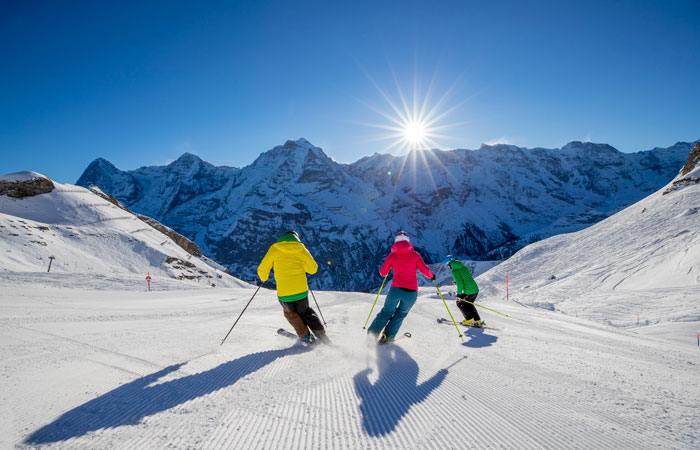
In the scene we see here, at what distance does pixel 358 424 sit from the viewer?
249 cm

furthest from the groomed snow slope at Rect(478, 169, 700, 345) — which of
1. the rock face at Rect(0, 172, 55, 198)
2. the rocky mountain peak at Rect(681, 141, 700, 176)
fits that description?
the rock face at Rect(0, 172, 55, 198)

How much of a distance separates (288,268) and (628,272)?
26774 millimetres

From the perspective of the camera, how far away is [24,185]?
39.0 m

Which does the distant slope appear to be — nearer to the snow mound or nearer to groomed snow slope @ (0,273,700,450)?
the snow mound

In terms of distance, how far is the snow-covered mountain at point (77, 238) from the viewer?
27.4 meters

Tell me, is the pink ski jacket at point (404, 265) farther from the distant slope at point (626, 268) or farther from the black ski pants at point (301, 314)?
the distant slope at point (626, 268)

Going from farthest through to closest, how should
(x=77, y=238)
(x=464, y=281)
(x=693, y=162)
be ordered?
(x=693, y=162) → (x=77, y=238) → (x=464, y=281)

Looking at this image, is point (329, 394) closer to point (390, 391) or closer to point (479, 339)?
point (390, 391)

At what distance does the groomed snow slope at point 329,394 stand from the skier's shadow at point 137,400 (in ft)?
0.05

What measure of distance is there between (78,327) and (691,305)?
20.6 m

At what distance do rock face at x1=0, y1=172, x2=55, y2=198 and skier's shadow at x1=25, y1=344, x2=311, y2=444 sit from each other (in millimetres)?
52732

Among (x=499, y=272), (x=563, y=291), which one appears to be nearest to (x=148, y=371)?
(x=563, y=291)

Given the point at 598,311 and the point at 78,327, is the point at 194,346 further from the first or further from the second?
the point at 598,311

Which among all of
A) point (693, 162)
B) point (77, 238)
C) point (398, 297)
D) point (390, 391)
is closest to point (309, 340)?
point (398, 297)
